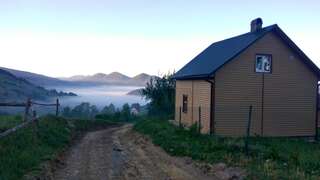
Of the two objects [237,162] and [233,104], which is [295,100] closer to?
[233,104]

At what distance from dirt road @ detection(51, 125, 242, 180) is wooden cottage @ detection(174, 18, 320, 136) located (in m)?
6.80

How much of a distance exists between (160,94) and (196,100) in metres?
18.4

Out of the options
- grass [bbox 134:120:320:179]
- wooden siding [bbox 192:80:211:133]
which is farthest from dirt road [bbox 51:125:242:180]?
wooden siding [bbox 192:80:211:133]

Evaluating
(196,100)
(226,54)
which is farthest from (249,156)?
(196,100)

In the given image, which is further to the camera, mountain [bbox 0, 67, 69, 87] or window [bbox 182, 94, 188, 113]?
mountain [bbox 0, 67, 69, 87]

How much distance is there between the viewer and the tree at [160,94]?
43812 millimetres

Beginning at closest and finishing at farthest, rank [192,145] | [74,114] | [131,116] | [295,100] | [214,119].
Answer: [192,145] → [214,119] → [295,100] → [131,116] → [74,114]

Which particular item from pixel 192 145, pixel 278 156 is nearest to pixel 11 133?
pixel 192 145

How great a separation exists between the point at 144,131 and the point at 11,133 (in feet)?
38.2

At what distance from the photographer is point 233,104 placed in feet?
80.4

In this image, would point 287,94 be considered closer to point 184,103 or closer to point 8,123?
point 184,103

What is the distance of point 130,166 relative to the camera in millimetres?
14102

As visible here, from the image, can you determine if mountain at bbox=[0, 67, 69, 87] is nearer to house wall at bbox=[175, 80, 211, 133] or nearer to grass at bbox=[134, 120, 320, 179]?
house wall at bbox=[175, 80, 211, 133]

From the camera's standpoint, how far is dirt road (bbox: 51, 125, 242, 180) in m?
12.4
